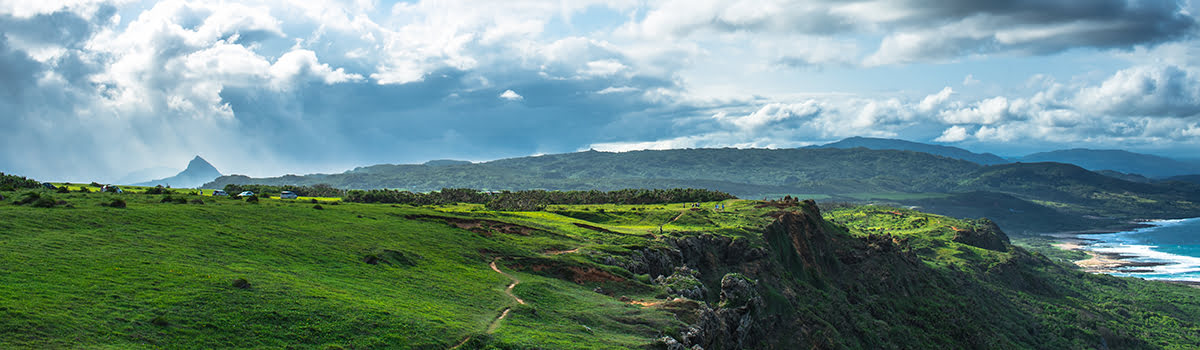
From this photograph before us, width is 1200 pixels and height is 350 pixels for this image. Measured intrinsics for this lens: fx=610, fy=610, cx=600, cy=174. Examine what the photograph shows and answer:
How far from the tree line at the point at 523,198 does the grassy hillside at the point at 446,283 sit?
19.0 metres

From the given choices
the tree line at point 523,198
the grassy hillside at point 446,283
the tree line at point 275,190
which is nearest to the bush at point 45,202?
the grassy hillside at point 446,283

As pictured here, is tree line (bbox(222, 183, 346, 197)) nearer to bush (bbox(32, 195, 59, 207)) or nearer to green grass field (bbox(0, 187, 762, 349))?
green grass field (bbox(0, 187, 762, 349))

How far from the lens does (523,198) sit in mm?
150750

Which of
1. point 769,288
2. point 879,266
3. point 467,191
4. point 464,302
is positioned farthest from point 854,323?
point 467,191

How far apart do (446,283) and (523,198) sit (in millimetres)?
102161

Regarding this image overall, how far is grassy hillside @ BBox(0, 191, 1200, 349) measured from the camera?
31.3 m

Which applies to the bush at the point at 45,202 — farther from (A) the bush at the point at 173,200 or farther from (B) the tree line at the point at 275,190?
(B) the tree line at the point at 275,190

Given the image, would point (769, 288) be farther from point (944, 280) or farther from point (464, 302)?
point (944, 280)

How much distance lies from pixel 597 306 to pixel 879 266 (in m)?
82.1

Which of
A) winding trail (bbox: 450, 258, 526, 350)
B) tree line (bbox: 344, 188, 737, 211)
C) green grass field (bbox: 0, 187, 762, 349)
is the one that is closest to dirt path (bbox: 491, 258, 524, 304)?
winding trail (bbox: 450, 258, 526, 350)

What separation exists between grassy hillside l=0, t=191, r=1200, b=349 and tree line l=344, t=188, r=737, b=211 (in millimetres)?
19018

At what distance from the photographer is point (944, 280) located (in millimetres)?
130000

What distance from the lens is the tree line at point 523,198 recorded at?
131500 mm

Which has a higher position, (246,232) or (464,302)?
(246,232)
